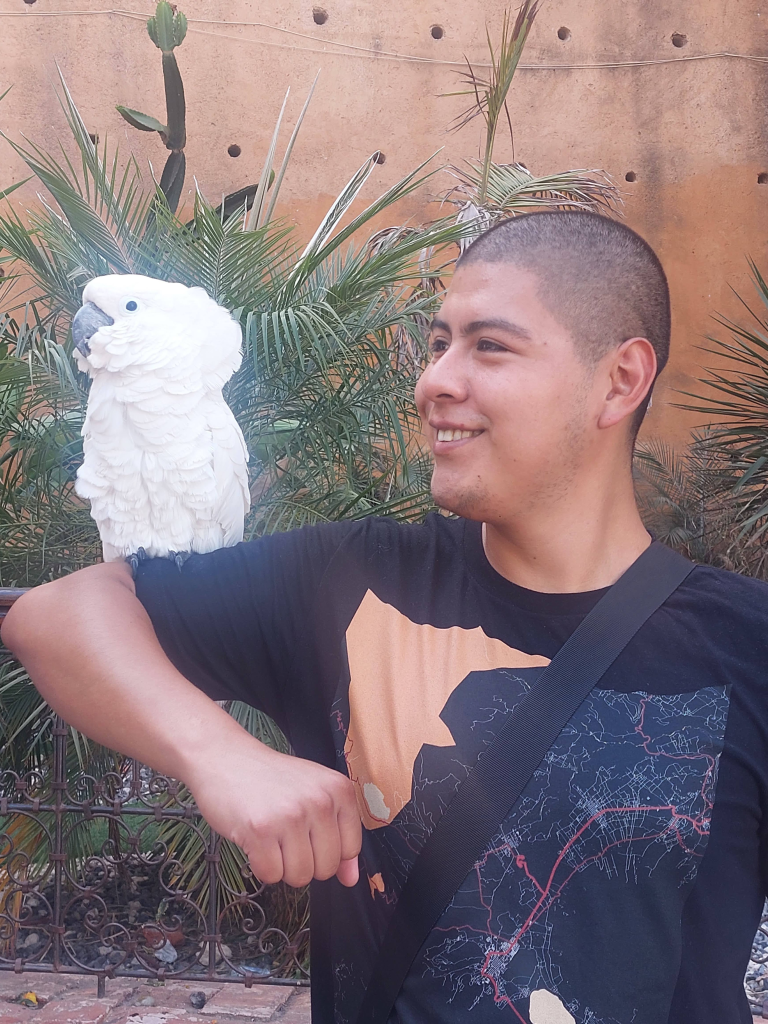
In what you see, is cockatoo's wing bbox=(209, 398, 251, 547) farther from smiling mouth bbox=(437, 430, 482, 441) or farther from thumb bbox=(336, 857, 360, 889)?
thumb bbox=(336, 857, 360, 889)

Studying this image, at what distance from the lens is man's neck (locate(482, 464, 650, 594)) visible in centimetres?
99

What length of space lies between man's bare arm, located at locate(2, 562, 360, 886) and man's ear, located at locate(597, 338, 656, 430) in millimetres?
529

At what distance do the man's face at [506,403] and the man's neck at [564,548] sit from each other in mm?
24

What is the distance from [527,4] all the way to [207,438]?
2776mm

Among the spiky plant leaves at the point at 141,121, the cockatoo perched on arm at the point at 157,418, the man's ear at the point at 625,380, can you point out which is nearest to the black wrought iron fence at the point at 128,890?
the cockatoo perched on arm at the point at 157,418

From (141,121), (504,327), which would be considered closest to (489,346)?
(504,327)

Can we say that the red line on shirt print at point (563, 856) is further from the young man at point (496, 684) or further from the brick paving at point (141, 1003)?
the brick paving at point (141, 1003)

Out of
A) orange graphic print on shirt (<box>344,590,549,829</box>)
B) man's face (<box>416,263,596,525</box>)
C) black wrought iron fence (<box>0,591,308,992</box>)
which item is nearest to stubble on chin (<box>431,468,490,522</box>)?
man's face (<box>416,263,596,525</box>)

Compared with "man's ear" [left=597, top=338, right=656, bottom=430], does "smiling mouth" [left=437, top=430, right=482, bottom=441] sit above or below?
below

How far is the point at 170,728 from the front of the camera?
2.61 ft

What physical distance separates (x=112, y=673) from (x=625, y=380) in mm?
658

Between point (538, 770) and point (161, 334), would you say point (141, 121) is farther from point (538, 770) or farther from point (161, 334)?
point (538, 770)

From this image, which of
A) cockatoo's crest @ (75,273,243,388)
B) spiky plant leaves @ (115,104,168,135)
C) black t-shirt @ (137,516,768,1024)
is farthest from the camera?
spiky plant leaves @ (115,104,168,135)

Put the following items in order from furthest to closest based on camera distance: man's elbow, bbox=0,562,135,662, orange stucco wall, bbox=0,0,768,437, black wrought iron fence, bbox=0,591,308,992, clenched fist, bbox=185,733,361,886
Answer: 1. orange stucco wall, bbox=0,0,768,437
2. black wrought iron fence, bbox=0,591,308,992
3. man's elbow, bbox=0,562,135,662
4. clenched fist, bbox=185,733,361,886
